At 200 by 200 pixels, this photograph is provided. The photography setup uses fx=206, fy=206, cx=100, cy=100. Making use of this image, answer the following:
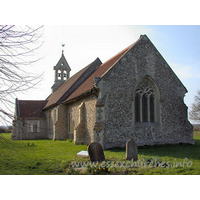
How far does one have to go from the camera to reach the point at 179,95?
54.0ft

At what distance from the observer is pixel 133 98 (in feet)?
46.9

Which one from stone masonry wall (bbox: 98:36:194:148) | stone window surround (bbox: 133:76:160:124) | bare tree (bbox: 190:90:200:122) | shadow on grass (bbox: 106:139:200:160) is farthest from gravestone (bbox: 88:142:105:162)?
bare tree (bbox: 190:90:200:122)

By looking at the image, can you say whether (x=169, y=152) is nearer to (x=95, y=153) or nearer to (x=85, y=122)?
(x=95, y=153)

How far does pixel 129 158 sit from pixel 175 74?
987 cm

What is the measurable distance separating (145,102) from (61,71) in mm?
21137

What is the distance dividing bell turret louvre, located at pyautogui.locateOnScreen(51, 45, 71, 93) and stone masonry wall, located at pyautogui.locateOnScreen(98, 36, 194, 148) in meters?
19.8

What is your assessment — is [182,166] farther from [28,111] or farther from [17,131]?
[28,111]

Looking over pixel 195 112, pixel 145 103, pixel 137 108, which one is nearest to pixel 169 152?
pixel 137 108

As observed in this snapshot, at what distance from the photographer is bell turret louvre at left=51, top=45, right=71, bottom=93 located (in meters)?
32.9

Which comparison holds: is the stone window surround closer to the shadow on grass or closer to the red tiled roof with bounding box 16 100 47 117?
the shadow on grass

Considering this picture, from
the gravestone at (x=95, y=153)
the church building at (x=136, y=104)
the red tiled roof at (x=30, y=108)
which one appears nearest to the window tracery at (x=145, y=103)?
the church building at (x=136, y=104)

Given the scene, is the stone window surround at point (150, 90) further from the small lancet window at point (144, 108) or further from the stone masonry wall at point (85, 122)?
the stone masonry wall at point (85, 122)

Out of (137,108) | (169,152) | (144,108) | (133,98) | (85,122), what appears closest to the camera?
(169,152)

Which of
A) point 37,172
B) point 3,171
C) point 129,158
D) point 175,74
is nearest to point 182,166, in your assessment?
point 129,158
